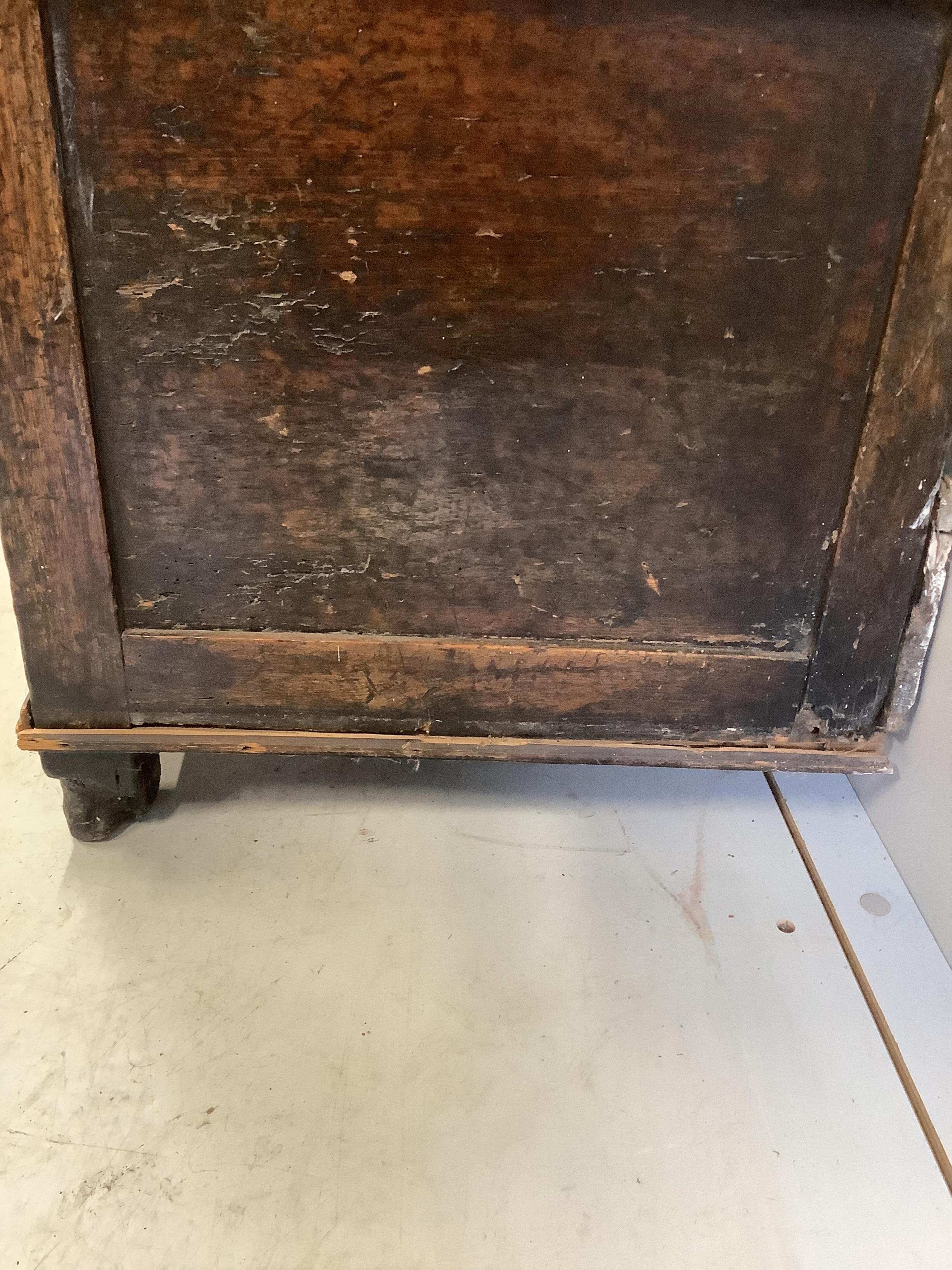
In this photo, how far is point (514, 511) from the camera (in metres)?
1.02

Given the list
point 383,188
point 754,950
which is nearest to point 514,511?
point 383,188

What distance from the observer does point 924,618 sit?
106 cm

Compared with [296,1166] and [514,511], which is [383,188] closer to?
[514,511]

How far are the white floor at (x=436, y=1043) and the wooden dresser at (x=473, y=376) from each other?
180mm

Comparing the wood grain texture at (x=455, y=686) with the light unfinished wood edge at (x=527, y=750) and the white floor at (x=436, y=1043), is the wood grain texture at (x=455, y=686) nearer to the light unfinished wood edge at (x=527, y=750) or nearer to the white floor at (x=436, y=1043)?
the light unfinished wood edge at (x=527, y=750)

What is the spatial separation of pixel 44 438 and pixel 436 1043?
2.51 ft

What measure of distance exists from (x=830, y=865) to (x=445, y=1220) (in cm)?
68

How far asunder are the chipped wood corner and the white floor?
267 mm

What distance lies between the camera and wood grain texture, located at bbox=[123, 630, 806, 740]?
107cm

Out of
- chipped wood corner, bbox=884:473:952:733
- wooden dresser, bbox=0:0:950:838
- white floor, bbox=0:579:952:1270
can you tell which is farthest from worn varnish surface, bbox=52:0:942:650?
white floor, bbox=0:579:952:1270

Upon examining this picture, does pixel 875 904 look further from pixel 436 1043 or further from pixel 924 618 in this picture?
pixel 436 1043

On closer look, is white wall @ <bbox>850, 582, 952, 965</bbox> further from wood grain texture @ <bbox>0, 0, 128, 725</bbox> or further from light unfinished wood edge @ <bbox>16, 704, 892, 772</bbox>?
wood grain texture @ <bbox>0, 0, 128, 725</bbox>

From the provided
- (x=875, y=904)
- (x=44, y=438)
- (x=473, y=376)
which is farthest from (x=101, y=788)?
(x=875, y=904)

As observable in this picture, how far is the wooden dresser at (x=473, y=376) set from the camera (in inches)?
33.1
